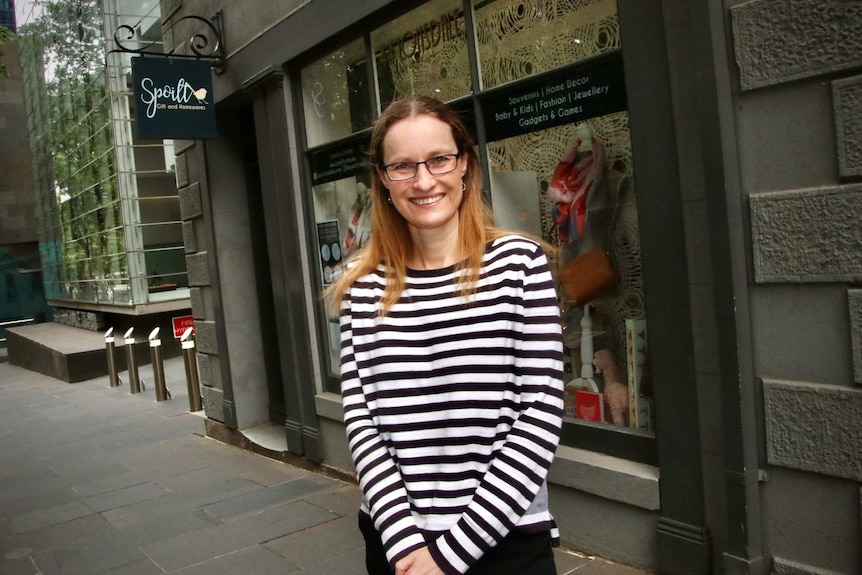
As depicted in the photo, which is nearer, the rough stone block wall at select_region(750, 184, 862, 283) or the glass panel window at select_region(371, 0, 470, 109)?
the rough stone block wall at select_region(750, 184, 862, 283)

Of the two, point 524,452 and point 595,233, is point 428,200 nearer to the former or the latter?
point 524,452

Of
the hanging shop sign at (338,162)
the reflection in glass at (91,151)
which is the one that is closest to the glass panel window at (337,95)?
the hanging shop sign at (338,162)

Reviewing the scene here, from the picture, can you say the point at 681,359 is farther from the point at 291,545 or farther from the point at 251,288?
the point at 251,288

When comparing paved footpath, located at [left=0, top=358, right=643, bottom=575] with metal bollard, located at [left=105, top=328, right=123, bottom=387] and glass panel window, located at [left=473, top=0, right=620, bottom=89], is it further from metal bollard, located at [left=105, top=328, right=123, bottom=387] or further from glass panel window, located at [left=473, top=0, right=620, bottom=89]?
metal bollard, located at [left=105, top=328, right=123, bottom=387]

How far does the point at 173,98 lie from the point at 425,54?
117 inches

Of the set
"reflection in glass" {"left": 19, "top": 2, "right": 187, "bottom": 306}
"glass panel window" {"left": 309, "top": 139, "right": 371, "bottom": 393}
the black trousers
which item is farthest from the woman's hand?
"reflection in glass" {"left": 19, "top": 2, "right": 187, "bottom": 306}

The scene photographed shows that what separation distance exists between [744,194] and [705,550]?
1.69 meters

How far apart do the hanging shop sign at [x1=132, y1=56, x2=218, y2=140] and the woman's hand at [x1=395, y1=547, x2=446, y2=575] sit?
6.15m

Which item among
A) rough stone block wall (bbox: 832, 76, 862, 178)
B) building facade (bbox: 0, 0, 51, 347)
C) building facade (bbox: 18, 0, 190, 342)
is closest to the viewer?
rough stone block wall (bbox: 832, 76, 862, 178)

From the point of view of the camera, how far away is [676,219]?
Answer: 12.2 ft

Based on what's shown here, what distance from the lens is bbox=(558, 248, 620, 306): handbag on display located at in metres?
4.43

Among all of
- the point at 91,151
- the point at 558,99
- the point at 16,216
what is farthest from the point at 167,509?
the point at 16,216

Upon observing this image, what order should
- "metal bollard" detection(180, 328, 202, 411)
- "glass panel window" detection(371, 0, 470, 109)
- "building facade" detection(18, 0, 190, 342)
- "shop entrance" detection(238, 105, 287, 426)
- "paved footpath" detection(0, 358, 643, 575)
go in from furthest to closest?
"building facade" detection(18, 0, 190, 342), "metal bollard" detection(180, 328, 202, 411), "shop entrance" detection(238, 105, 287, 426), "glass panel window" detection(371, 0, 470, 109), "paved footpath" detection(0, 358, 643, 575)

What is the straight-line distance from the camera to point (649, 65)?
3.77 m
